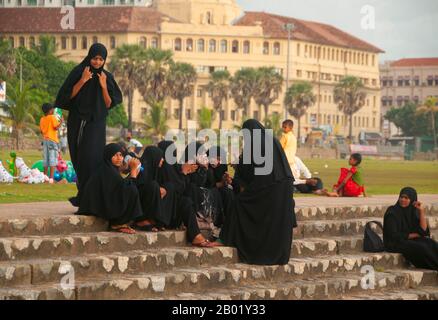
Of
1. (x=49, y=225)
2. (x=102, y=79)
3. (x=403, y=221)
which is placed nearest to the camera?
(x=49, y=225)

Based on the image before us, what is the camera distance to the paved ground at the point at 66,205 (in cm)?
1352

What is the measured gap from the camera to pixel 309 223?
603 inches

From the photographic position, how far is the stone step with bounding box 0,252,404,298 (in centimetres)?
1153

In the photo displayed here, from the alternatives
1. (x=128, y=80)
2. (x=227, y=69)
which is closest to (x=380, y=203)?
(x=128, y=80)

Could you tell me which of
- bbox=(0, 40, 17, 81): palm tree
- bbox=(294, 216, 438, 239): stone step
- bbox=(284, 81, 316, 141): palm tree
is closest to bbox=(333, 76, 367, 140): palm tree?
bbox=(284, 81, 316, 141): palm tree

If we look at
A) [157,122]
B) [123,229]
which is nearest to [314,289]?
[123,229]

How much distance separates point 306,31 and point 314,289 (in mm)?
138640

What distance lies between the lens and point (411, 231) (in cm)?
1489

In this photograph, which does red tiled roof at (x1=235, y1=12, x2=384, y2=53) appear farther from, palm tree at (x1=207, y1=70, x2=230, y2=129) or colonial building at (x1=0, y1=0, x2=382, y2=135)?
palm tree at (x1=207, y1=70, x2=230, y2=129)

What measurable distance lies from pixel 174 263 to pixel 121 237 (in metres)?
0.59

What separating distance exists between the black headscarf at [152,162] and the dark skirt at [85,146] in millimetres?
525

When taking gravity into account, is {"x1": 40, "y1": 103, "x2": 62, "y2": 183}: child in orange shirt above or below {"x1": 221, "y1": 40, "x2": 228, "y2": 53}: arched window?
below

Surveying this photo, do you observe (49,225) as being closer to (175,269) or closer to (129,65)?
(175,269)

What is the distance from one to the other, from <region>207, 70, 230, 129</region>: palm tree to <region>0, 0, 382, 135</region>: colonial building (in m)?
5.80
